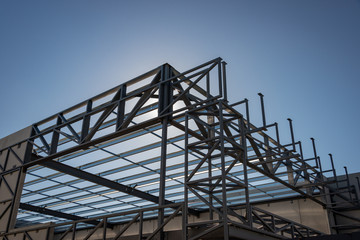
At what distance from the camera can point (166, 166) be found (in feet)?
71.2

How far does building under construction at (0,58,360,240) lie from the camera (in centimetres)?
1254

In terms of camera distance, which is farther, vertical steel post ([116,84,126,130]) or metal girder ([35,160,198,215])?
metal girder ([35,160,198,215])

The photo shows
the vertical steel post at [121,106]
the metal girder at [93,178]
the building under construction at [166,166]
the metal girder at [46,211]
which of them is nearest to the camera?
the building under construction at [166,166]

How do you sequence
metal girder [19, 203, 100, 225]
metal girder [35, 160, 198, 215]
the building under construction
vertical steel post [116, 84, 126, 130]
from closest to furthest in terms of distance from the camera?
1. the building under construction
2. vertical steel post [116, 84, 126, 130]
3. metal girder [35, 160, 198, 215]
4. metal girder [19, 203, 100, 225]

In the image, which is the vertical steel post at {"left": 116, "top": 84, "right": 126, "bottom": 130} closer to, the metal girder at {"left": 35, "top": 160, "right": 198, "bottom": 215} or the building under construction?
the building under construction

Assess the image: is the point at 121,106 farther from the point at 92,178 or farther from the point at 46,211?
the point at 46,211

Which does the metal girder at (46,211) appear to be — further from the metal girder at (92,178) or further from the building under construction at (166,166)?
the metal girder at (92,178)

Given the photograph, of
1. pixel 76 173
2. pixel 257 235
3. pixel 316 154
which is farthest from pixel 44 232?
pixel 316 154

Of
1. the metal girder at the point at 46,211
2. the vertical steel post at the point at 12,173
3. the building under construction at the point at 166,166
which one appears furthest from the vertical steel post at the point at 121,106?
the metal girder at the point at 46,211

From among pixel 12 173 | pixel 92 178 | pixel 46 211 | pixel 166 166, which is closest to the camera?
pixel 12 173

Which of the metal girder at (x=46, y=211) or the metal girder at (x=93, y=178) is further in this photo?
the metal girder at (x=46, y=211)

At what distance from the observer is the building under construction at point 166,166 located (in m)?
12.5

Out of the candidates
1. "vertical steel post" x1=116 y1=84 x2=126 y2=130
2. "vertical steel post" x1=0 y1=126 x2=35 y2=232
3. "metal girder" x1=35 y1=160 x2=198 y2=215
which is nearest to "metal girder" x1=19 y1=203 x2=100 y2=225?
"vertical steel post" x1=0 y1=126 x2=35 y2=232

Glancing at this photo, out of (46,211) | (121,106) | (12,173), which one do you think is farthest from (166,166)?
(46,211)
